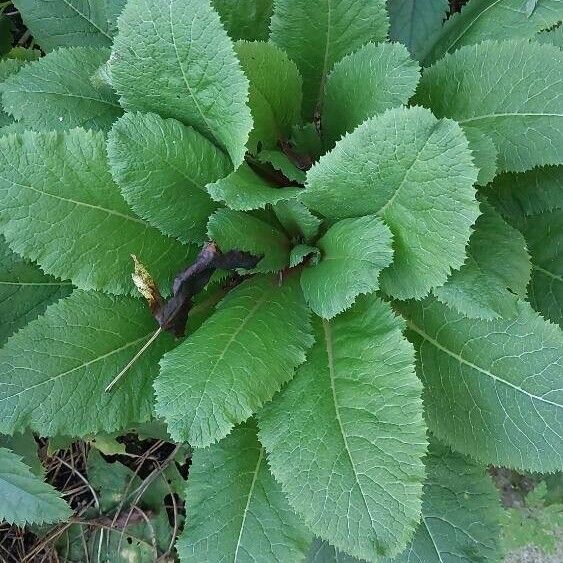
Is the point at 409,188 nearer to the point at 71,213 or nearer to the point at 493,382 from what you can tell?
the point at 493,382

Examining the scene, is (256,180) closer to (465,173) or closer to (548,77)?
(465,173)

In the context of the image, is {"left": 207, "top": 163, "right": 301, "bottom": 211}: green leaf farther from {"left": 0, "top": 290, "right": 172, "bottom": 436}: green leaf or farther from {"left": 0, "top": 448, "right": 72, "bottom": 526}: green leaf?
{"left": 0, "top": 448, "right": 72, "bottom": 526}: green leaf

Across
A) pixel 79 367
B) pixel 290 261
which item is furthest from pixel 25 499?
pixel 290 261

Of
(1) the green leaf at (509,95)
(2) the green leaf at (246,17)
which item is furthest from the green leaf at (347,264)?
(2) the green leaf at (246,17)

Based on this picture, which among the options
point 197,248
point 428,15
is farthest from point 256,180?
point 428,15

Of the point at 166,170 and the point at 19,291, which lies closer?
the point at 166,170

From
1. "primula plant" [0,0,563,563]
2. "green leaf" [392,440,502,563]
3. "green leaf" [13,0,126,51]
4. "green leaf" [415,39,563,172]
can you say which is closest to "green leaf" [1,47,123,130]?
"primula plant" [0,0,563,563]

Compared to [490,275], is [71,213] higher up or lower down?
higher up
